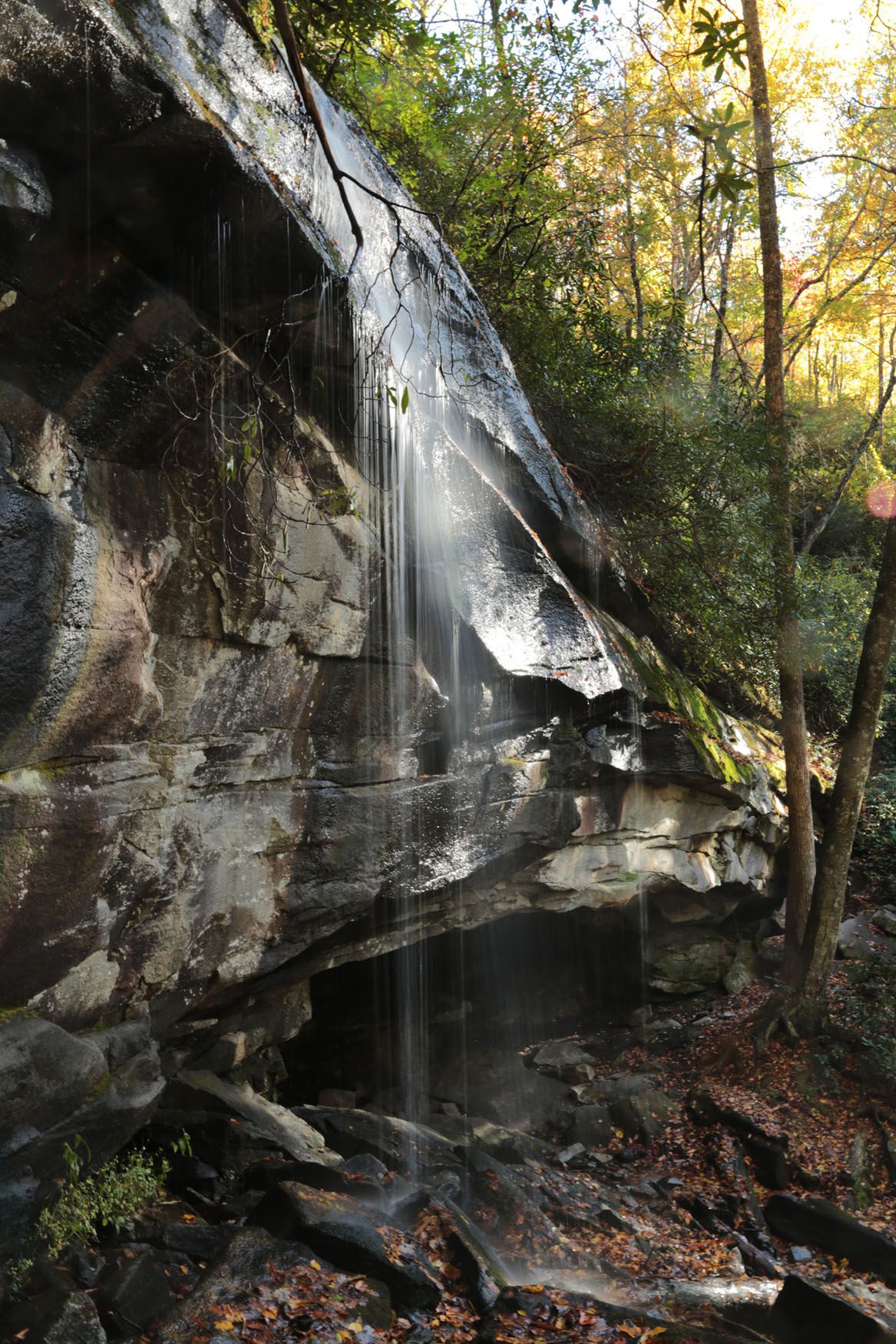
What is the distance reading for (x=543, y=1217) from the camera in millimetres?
7996

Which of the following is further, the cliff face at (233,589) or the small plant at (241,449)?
the small plant at (241,449)

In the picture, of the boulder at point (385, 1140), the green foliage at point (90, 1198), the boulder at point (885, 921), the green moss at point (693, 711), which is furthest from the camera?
the boulder at point (885, 921)

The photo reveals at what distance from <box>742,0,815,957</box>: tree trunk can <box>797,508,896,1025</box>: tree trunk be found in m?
0.35

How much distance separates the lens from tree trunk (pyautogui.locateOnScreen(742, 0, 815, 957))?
11797mm

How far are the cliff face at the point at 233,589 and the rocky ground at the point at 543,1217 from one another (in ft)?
2.99

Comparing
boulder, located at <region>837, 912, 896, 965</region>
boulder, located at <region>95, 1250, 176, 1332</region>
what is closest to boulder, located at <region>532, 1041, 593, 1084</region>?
boulder, located at <region>837, 912, 896, 965</region>

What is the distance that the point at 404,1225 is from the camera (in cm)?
695

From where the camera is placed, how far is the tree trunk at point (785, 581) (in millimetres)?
11797

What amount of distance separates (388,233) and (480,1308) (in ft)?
28.0

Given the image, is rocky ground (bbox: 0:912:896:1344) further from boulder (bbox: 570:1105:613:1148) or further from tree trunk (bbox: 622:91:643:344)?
tree trunk (bbox: 622:91:643:344)

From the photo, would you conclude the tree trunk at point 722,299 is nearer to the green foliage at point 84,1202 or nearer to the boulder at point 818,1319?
the boulder at point 818,1319

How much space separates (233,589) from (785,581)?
26.9ft

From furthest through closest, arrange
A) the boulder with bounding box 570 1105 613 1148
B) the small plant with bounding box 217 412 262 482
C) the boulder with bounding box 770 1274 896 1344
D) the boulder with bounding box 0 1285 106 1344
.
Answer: the boulder with bounding box 570 1105 613 1148
the boulder with bounding box 770 1274 896 1344
the small plant with bounding box 217 412 262 482
the boulder with bounding box 0 1285 106 1344

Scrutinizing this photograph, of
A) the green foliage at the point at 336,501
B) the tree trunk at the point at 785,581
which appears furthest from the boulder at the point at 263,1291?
the tree trunk at the point at 785,581
